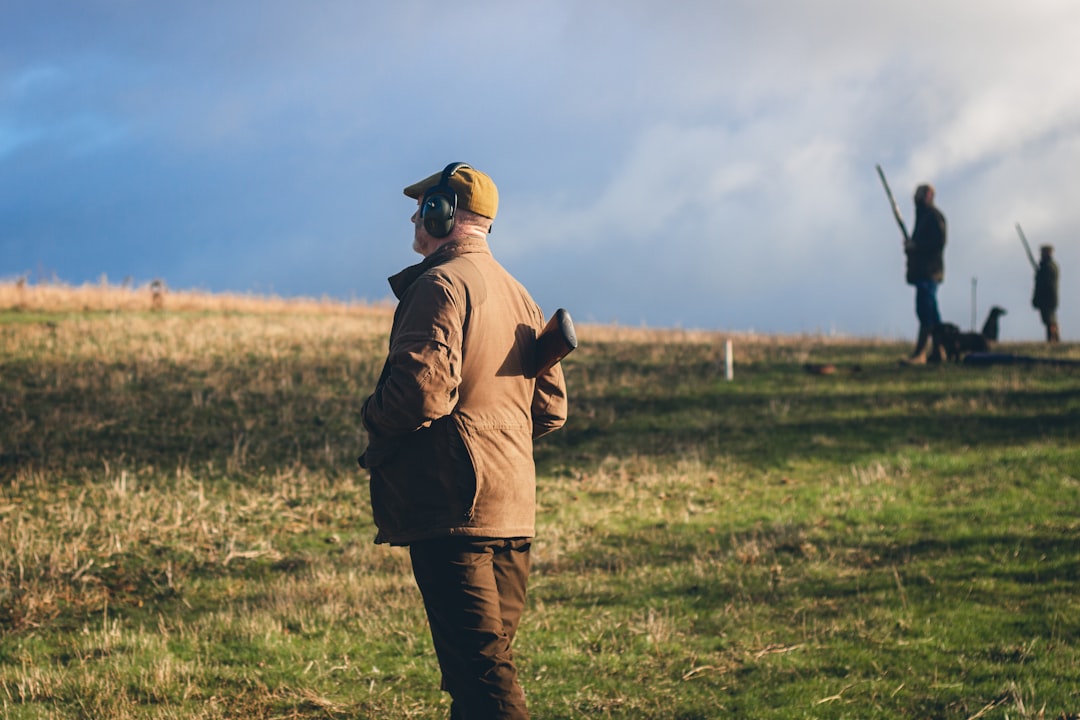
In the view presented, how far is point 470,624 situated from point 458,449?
785 mm

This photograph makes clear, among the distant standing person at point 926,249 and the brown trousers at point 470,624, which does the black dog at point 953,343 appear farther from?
the brown trousers at point 470,624

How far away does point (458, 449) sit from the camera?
430 cm

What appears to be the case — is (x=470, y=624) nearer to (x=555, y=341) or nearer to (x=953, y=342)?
(x=555, y=341)

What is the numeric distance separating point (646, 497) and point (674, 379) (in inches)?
292

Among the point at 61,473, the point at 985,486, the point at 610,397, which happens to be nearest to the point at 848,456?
the point at 985,486

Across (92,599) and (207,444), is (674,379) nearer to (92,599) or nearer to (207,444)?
(207,444)

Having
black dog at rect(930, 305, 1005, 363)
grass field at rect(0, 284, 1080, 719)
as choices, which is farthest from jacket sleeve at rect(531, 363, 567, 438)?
black dog at rect(930, 305, 1005, 363)

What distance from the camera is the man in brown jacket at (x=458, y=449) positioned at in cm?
418

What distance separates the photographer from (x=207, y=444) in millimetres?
15219

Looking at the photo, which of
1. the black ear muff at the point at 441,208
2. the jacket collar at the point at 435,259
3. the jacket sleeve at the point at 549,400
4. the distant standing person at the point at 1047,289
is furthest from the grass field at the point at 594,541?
the distant standing person at the point at 1047,289

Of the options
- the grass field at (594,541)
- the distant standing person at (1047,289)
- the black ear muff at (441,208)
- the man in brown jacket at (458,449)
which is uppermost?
the distant standing person at (1047,289)

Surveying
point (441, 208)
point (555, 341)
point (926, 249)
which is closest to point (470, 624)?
point (555, 341)

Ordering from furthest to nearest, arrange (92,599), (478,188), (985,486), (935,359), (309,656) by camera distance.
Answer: (935,359)
(985,486)
(92,599)
(309,656)
(478,188)

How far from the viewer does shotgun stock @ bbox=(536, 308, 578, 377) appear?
4.53m
